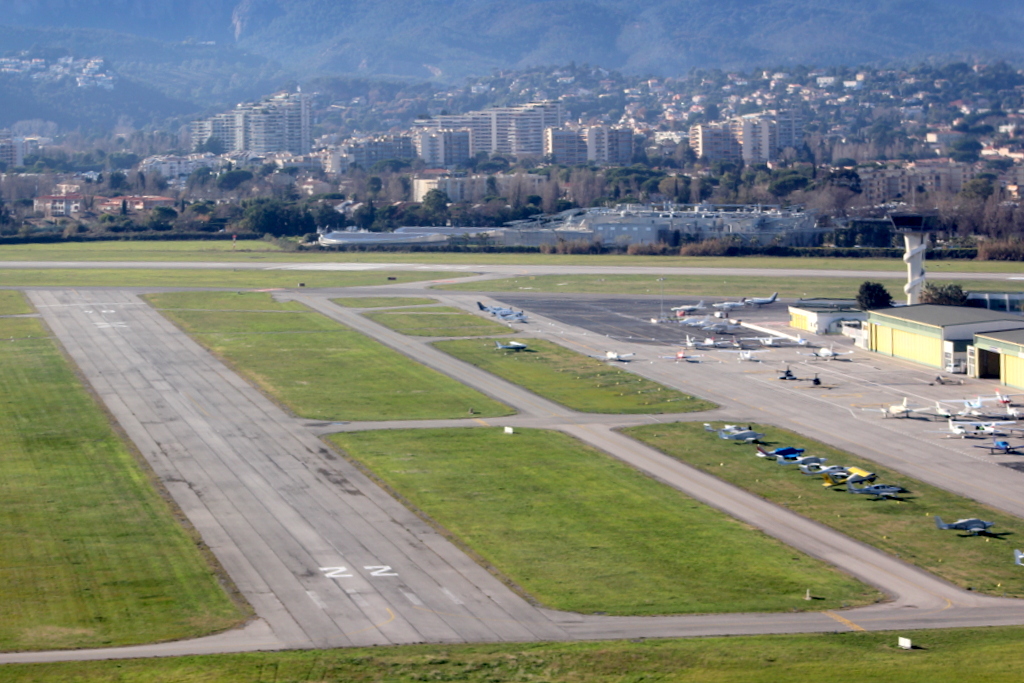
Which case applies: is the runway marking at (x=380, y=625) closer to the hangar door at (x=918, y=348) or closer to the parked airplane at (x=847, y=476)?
the parked airplane at (x=847, y=476)

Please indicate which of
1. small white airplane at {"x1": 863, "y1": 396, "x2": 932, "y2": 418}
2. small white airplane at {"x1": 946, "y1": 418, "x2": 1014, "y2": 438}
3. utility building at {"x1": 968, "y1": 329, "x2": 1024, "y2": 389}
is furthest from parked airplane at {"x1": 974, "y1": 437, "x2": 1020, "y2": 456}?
utility building at {"x1": 968, "y1": 329, "x2": 1024, "y2": 389}

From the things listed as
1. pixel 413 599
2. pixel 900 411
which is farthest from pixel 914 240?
pixel 413 599

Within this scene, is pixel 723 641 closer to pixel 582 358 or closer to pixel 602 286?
pixel 582 358

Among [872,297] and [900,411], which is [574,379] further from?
[872,297]

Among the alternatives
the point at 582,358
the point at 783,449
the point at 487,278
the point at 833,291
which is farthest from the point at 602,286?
the point at 783,449

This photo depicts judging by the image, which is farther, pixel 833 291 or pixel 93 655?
pixel 833 291

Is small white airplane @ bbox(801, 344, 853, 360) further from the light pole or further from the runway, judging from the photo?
the light pole
